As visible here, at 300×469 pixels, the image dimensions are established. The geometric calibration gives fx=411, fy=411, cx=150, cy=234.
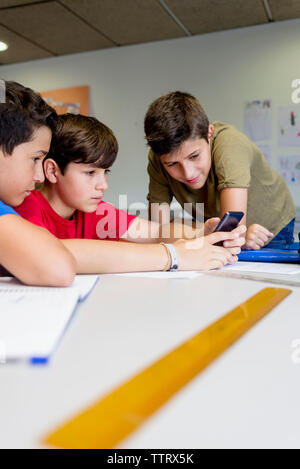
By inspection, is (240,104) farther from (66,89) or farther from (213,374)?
(213,374)

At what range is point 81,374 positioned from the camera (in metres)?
0.35

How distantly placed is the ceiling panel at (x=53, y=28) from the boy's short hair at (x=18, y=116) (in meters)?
1.98

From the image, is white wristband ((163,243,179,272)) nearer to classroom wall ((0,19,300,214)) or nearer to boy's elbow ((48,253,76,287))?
boy's elbow ((48,253,76,287))

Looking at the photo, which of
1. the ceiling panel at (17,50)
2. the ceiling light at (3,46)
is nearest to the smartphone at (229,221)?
the ceiling panel at (17,50)

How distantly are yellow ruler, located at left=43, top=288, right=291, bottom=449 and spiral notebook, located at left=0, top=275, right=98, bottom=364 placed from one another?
10cm

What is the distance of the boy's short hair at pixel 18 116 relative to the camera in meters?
0.88

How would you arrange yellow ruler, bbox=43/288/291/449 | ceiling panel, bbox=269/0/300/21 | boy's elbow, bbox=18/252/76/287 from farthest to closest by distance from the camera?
ceiling panel, bbox=269/0/300/21, boy's elbow, bbox=18/252/76/287, yellow ruler, bbox=43/288/291/449

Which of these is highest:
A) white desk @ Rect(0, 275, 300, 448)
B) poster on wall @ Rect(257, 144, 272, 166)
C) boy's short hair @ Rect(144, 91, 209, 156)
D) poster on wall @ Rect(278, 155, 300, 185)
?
poster on wall @ Rect(257, 144, 272, 166)

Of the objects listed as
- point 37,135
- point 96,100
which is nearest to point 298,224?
point 96,100

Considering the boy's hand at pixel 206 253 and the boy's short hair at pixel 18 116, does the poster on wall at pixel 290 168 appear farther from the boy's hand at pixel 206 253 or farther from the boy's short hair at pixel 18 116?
the boy's short hair at pixel 18 116

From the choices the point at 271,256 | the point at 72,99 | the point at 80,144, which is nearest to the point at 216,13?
the point at 72,99

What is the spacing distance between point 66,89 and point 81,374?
11.4 feet

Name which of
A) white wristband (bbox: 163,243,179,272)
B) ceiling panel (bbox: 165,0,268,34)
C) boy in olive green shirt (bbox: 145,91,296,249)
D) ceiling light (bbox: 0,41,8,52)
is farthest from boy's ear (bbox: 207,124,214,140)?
ceiling light (bbox: 0,41,8,52)

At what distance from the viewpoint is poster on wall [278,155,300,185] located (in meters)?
2.81
